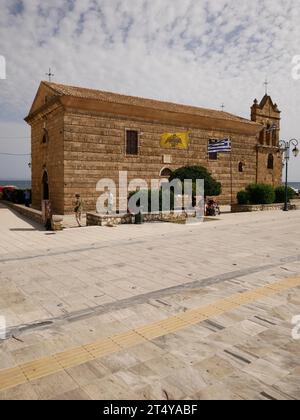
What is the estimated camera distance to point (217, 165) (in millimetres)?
27406

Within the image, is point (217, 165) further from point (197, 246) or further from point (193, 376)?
point (193, 376)

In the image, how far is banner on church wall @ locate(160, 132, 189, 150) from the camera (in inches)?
947

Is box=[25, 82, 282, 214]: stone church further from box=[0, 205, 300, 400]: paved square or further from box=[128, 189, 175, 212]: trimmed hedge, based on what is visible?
box=[0, 205, 300, 400]: paved square

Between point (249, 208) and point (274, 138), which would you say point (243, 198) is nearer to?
point (249, 208)

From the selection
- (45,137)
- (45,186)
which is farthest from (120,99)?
(45,186)

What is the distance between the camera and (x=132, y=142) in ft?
74.5

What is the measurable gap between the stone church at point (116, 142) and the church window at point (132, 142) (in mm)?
39

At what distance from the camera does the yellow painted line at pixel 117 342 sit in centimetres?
369

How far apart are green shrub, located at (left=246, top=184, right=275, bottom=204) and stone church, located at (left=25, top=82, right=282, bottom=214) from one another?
14.2ft

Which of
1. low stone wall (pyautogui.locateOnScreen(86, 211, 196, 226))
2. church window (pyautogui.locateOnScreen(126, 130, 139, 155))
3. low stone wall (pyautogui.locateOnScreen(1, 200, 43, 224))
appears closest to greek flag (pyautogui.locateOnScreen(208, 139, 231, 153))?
church window (pyautogui.locateOnScreen(126, 130, 139, 155))

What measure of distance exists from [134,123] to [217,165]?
27.6 ft

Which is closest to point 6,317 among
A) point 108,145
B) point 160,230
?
point 160,230

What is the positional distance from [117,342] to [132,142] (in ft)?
63.5
